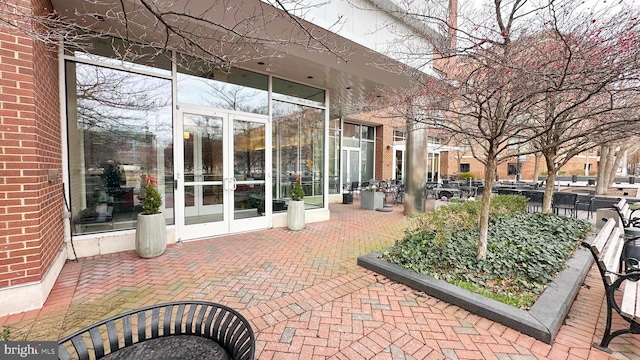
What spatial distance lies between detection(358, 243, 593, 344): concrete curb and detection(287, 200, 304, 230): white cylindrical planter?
2571 millimetres

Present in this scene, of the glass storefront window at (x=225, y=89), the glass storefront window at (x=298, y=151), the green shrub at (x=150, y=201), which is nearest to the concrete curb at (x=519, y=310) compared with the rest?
the green shrub at (x=150, y=201)

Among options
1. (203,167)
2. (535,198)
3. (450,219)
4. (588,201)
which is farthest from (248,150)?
(588,201)

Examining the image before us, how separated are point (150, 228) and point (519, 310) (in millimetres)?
4790

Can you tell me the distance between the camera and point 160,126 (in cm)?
477

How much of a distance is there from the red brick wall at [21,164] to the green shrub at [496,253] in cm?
412

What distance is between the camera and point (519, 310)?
8.25 feet

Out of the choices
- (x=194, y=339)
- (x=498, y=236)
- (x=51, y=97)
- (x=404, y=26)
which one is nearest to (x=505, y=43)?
(x=404, y=26)

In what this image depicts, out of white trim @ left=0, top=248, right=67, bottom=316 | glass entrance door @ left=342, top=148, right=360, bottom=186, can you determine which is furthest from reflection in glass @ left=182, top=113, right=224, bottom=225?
glass entrance door @ left=342, top=148, right=360, bottom=186

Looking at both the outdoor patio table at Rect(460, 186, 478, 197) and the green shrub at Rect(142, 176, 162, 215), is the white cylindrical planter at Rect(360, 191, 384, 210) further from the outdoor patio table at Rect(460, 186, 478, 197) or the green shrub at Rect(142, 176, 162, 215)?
the green shrub at Rect(142, 176, 162, 215)

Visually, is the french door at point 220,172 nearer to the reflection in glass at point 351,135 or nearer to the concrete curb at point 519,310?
the concrete curb at point 519,310

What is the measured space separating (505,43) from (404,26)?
7.28ft

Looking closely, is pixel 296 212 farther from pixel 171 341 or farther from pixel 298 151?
pixel 171 341

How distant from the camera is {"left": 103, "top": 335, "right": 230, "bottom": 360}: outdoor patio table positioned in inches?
53.8

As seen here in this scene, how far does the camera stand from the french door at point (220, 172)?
4965mm
